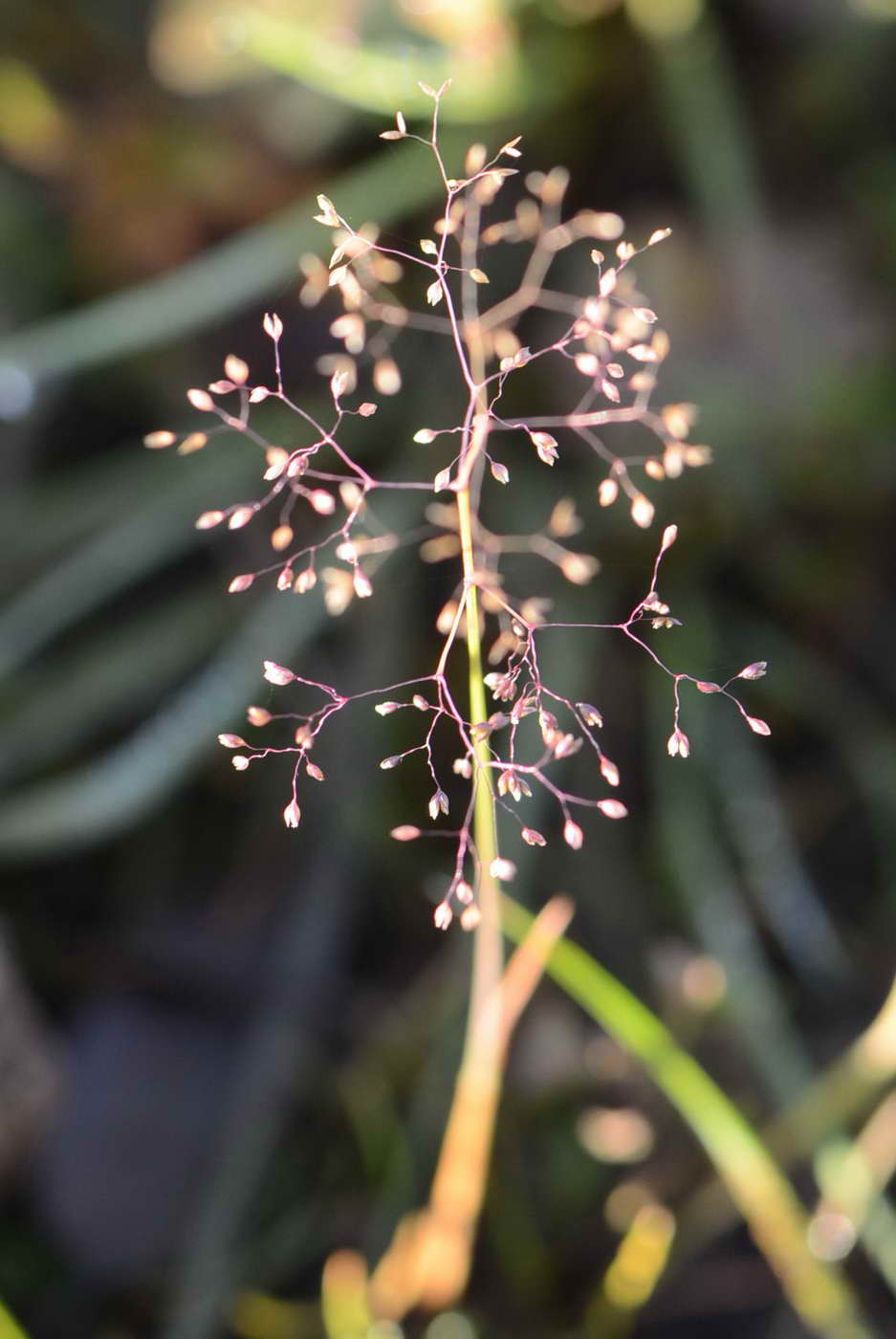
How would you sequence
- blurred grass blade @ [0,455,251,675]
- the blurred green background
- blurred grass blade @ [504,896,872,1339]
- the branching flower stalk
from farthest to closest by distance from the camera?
blurred grass blade @ [0,455,251,675] < the blurred green background < blurred grass blade @ [504,896,872,1339] < the branching flower stalk

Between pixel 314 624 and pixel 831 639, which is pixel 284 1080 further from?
pixel 831 639

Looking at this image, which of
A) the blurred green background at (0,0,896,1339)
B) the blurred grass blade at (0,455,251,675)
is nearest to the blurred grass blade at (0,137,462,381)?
the blurred green background at (0,0,896,1339)

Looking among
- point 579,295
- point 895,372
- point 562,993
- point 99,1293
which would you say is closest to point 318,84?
point 579,295

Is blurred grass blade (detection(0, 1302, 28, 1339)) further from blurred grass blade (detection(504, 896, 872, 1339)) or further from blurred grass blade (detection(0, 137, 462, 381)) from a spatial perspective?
blurred grass blade (detection(0, 137, 462, 381))

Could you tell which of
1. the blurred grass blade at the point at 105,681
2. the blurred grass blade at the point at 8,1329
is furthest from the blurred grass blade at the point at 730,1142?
Answer: the blurred grass blade at the point at 105,681

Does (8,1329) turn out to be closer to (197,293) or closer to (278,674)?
(278,674)

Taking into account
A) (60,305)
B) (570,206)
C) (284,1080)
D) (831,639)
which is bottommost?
(284,1080)
